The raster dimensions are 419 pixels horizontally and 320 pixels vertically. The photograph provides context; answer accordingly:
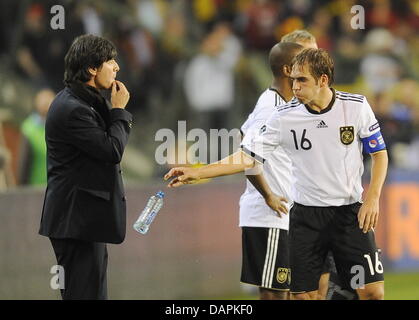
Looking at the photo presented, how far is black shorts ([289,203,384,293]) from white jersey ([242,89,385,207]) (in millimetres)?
87

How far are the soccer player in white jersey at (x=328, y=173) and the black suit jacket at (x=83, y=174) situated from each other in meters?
0.69

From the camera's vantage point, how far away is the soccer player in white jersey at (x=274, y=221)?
7672 mm

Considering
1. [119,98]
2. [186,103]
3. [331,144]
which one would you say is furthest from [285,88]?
[186,103]

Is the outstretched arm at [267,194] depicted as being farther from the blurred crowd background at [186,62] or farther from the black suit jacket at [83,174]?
the blurred crowd background at [186,62]

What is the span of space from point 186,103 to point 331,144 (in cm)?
680

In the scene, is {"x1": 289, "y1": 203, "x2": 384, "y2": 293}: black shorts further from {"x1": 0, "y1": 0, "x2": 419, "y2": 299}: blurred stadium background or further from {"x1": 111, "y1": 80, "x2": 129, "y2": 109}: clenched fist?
{"x1": 0, "y1": 0, "x2": 419, "y2": 299}: blurred stadium background

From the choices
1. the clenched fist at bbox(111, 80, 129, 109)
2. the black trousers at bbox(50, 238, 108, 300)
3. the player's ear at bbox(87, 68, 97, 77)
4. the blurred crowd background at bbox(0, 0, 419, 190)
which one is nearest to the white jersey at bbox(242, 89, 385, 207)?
the clenched fist at bbox(111, 80, 129, 109)

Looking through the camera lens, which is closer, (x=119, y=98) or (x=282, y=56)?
(x=119, y=98)

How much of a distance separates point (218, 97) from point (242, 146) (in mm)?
6291

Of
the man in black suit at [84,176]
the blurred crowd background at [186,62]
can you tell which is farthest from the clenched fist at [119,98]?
the blurred crowd background at [186,62]

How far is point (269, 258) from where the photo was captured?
769cm

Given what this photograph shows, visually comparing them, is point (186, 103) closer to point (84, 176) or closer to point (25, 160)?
point (25, 160)

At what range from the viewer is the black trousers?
6328 millimetres

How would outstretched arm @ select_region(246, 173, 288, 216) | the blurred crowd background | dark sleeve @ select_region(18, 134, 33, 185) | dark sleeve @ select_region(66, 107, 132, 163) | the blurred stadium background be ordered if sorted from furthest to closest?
the blurred crowd background → dark sleeve @ select_region(18, 134, 33, 185) → the blurred stadium background → outstretched arm @ select_region(246, 173, 288, 216) → dark sleeve @ select_region(66, 107, 132, 163)
